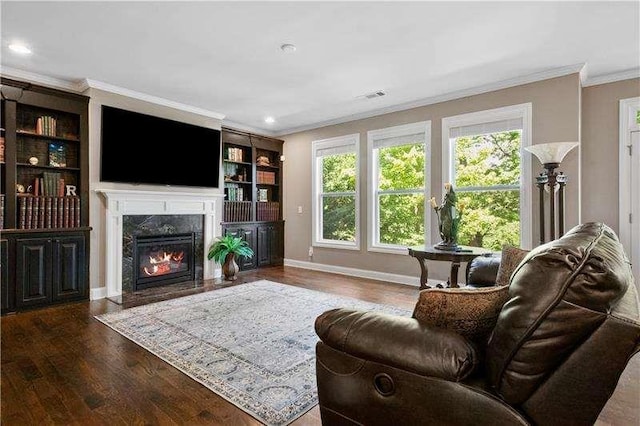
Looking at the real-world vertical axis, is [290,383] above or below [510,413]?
below

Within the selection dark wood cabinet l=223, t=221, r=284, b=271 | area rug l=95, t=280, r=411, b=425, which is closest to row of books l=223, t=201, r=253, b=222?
dark wood cabinet l=223, t=221, r=284, b=271

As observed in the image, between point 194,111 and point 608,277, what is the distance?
5249 millimetres

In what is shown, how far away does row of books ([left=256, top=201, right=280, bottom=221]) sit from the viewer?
245 inches

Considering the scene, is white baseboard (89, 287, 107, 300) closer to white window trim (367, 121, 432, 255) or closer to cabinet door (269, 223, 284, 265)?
cabinet door (269, 223, 284, 265)

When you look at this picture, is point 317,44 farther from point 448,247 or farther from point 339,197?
point 339,197

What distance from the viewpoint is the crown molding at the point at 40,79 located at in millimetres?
3611

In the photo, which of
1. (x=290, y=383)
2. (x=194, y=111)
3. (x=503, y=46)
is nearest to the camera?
(x=290, y=383)

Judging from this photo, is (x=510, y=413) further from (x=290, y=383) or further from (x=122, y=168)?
(x=122, y=168)

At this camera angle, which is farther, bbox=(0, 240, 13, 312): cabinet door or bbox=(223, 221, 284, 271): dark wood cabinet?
bbox=(223, 221, 284, 271): dark wood cabinet

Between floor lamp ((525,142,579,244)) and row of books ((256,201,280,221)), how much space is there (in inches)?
169

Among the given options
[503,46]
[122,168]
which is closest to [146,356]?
[122,168]

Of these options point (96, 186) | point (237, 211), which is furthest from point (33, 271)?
point (237, 211)

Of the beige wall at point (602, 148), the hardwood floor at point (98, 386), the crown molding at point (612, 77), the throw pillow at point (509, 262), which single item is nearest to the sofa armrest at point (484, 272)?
the throw pillow at point (509, 262)

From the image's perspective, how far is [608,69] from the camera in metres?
3.65
